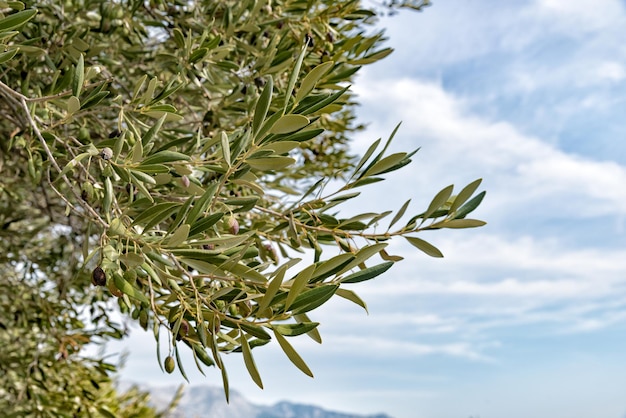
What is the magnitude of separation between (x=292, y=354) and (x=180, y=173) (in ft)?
2.49

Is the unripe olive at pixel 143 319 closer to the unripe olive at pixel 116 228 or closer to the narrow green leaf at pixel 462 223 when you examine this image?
the unripe olive at pixel 116 228

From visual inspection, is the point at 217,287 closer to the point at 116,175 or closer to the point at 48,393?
the point at 116,175

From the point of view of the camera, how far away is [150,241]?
6.53ft

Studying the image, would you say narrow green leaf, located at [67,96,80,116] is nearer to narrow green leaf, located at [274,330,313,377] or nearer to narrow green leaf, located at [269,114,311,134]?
narrow green leaf, located at [269,114,311,134]

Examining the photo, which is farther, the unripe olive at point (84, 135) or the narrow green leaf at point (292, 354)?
the unripe olive at point (84, 135)

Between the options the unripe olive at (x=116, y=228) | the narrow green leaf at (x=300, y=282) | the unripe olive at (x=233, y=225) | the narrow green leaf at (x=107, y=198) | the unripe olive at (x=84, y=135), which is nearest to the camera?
the narrow green leaf at (x=300, y=282)

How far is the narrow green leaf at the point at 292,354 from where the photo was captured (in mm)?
1857

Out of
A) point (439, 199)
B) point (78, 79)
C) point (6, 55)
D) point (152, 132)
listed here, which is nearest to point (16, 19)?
point (6, 55)

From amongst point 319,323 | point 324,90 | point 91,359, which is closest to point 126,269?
point 319,323

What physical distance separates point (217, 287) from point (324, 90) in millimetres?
1362

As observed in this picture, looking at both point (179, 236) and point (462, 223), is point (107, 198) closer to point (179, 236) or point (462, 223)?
point (179, 236)

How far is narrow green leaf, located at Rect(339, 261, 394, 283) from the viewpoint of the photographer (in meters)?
1.82

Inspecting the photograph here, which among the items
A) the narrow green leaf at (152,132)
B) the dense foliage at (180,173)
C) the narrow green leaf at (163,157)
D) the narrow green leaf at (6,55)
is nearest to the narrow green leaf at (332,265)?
the dense foliage at (180,173)

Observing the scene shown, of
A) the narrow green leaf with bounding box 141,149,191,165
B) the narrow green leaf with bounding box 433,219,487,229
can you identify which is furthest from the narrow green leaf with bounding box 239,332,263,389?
the narrow green leaf with bounding box 433,219,487,229
